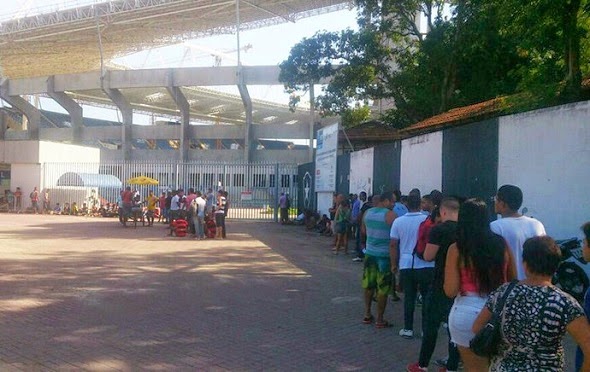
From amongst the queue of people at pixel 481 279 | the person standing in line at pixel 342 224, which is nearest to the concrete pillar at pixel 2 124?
the person standing in line at pixel 342 224

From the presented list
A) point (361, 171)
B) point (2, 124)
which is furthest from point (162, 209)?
point (2, 124)

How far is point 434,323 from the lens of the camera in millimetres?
5477

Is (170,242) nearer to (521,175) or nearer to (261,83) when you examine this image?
(521,175)

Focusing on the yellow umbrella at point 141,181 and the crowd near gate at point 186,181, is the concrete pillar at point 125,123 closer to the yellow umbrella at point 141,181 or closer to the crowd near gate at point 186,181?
the crowd near gate at point 186,181

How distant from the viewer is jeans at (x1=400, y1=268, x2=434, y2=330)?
6270mm

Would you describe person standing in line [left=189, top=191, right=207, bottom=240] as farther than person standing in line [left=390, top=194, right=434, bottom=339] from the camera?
Yes

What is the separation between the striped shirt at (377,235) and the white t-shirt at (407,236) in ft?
1.95

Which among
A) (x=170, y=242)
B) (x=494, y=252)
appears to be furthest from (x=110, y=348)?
(x=170, y=242)

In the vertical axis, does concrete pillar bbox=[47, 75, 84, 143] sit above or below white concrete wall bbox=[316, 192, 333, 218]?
above

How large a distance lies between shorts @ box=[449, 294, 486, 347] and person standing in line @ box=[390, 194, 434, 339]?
2170mm

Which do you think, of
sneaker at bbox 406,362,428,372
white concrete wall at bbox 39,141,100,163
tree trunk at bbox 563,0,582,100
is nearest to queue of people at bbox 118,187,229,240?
tree trunk at bbox 563,0,582,100

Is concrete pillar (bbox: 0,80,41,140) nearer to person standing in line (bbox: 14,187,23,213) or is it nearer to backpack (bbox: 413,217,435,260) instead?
person standing in line (bbox: 14,187,23,213)

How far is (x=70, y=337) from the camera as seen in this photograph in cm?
670

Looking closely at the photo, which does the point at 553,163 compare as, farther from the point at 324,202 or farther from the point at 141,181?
the point at 141,181
